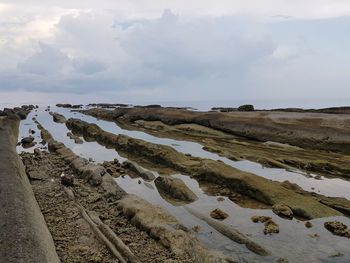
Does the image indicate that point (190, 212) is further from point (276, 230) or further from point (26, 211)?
point (26, 211)

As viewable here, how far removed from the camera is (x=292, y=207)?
19.8m

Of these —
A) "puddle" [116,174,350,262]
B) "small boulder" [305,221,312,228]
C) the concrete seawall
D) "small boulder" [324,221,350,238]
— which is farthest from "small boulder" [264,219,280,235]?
the concrete seawall

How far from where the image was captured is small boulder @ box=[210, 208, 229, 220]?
19.2 metres

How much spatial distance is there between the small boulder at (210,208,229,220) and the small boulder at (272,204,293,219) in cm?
247

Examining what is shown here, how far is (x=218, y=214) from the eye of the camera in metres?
19.3

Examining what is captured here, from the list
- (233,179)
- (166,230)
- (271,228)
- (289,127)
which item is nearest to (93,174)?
(233,179)

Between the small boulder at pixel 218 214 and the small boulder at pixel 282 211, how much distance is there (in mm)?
2470

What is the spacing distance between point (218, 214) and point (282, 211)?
10.2 ft

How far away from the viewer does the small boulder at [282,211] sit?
19.1 m

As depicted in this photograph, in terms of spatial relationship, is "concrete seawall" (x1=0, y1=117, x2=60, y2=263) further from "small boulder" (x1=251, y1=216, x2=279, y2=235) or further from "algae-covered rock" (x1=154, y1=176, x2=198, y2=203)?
"small boulder" (x1=251, y1=216, x2=279, y2=235)

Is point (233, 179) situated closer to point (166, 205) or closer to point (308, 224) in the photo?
point (166, 205)

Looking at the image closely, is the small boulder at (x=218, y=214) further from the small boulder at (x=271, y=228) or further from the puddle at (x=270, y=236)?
the small boulder at (x=271, y=228)

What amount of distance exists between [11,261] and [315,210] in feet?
46.3

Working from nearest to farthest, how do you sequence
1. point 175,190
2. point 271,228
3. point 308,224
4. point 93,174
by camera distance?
point 271,228 < point 308,224 < point 175,190 < point 93,174
